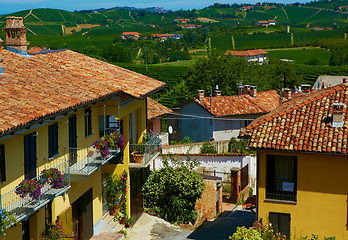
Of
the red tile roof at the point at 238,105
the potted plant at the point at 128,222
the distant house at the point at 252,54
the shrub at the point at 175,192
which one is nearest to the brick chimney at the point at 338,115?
the shrub at the point at 175,192

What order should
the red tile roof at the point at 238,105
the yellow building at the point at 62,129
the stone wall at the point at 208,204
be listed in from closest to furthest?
1. the yellow building at the point at 62,129
2. the stone wall at the point at 208,204
3. the red tile roof at the point at 238,105

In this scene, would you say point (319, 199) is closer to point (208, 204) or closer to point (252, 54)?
point (208, 204)

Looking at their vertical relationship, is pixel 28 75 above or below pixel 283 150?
above

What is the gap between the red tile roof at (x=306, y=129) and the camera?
1576cm

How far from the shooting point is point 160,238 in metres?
20.1

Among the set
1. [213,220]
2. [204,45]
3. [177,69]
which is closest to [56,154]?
[213,220]

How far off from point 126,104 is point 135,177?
362 cm

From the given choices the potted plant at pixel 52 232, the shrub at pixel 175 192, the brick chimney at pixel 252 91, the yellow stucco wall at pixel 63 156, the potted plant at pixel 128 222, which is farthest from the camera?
the brick chimney at pixel 252 91

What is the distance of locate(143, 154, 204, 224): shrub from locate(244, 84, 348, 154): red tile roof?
525 cm

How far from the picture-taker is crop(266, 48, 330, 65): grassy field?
12022cm

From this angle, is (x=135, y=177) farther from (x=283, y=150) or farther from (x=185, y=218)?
(x=283, y=150)

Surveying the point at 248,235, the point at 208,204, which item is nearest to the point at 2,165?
the point at 248,235

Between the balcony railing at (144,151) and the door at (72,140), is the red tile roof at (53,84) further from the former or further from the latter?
the balcony railing at (144,151)

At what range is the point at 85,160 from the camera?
56.2ft
